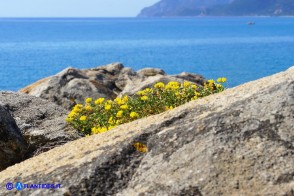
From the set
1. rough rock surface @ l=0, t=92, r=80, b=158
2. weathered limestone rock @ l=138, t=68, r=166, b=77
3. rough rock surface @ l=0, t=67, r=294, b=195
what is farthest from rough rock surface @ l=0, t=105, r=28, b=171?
weathered limestone rock @ l=138, t=68, r=166, b=77

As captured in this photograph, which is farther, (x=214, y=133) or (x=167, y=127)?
(x=167, y=127)

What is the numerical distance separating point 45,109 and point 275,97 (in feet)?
19.6

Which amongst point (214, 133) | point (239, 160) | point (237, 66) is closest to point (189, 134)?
point (214, 133)

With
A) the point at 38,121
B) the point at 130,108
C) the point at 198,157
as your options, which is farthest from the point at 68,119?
the point at 198,157

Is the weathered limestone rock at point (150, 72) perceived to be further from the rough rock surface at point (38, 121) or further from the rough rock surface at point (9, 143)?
the rough rock surface at point (9, 143)

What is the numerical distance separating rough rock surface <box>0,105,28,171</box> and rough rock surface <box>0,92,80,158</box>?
0.47m

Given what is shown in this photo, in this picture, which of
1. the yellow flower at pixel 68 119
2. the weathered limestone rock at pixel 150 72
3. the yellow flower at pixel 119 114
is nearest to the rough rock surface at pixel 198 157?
the yellow flower at pixel 119 114

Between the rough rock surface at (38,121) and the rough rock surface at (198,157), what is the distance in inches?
132

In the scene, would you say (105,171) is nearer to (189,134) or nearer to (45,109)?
(189,134)

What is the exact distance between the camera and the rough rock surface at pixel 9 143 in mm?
7426

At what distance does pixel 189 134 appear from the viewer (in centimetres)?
485

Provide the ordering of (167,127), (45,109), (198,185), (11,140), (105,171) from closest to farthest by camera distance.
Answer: (198,185) < (105,171) < (167,127) < (11,140) < (45,109)

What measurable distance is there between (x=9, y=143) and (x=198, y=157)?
373 cm

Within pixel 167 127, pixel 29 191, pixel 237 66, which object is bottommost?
pixel 237 66
